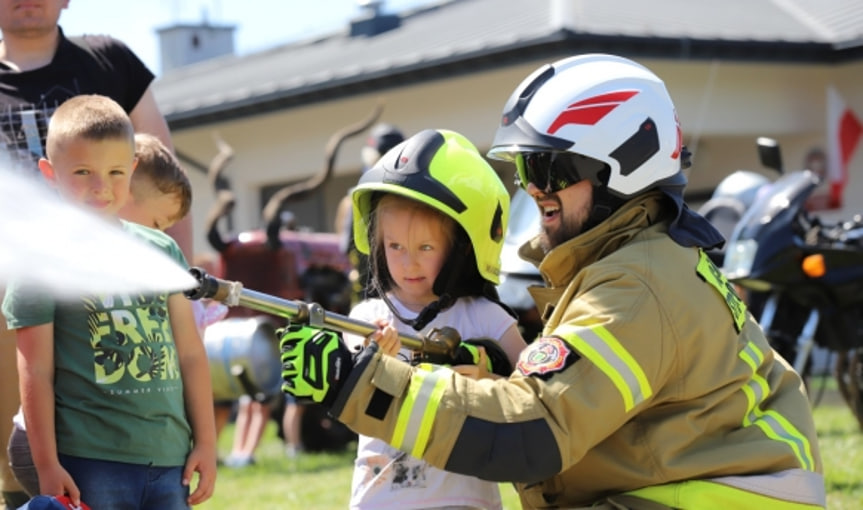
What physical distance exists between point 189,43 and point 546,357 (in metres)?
31.6

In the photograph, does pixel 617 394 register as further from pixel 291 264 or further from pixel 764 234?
pixel 291 264

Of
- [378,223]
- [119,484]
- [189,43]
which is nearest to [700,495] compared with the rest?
[378,223]

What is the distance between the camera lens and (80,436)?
13.0 feet

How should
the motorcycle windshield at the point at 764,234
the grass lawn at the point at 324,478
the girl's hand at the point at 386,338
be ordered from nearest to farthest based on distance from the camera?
1. the girl's hand at the point at 386,338
2. the grass lawn at the point at 324,478
3. the motorcycle windshield at the point at 764,234

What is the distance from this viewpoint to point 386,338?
3.74 m

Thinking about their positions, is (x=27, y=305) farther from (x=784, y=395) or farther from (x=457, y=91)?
(x=457, y=91)

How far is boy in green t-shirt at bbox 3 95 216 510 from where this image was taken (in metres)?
A: 3.90

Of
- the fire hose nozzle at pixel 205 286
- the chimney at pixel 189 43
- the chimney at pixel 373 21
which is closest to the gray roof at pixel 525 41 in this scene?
the chimney at pixel 373 21

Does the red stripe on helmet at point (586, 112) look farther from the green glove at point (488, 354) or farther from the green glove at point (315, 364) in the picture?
the green glove at point (315, 364)

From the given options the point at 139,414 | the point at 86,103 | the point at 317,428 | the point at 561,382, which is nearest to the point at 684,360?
the point at 561,382

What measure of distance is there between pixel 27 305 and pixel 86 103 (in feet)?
1.99

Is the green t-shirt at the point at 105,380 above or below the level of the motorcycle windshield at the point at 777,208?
above

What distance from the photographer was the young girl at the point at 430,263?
4094 millimetres

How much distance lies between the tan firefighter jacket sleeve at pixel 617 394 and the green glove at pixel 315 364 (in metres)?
0.04
